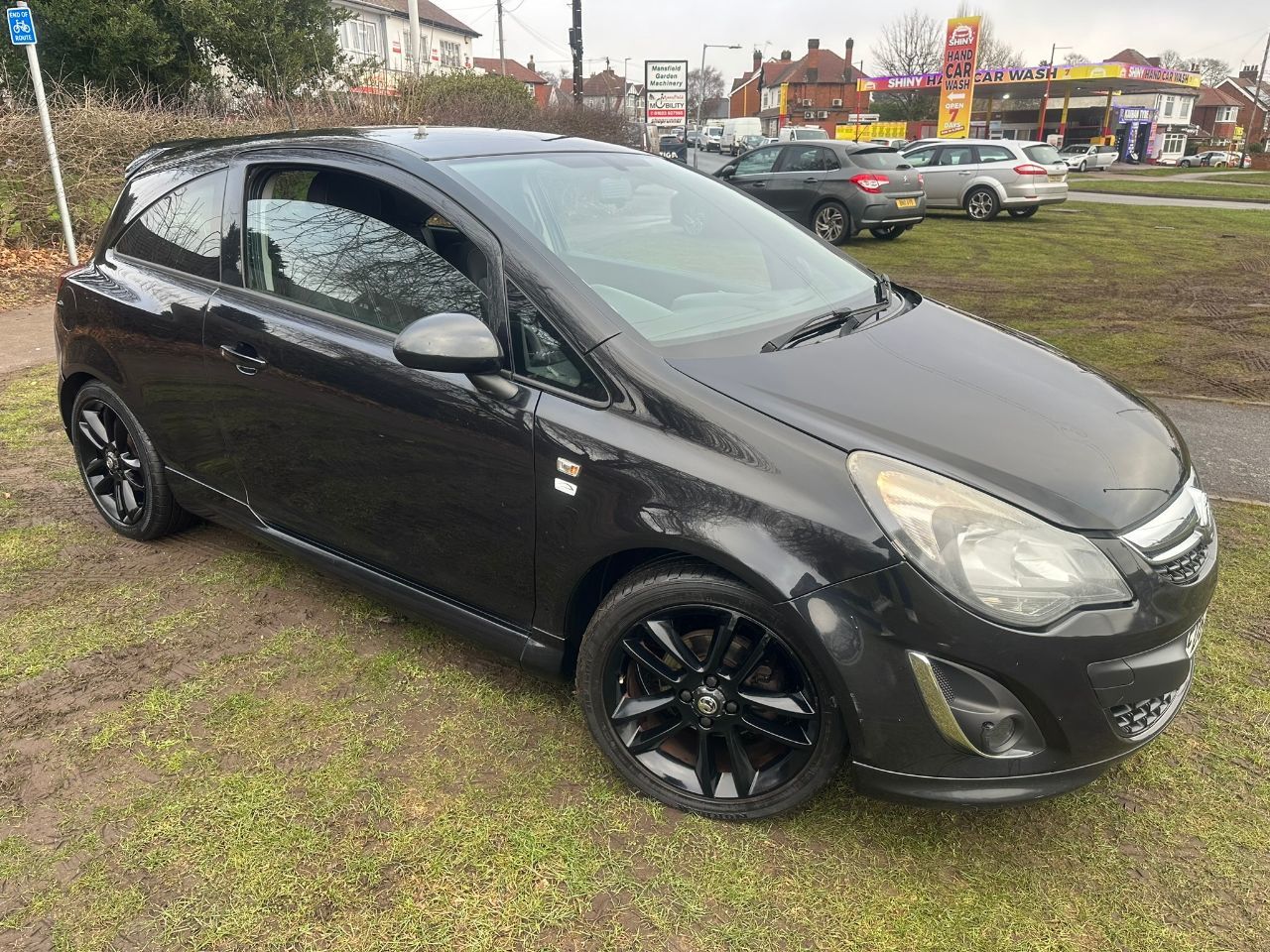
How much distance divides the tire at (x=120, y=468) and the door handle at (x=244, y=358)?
2.61ft

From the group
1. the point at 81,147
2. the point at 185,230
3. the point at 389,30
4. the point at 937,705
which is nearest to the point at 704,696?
the point at 937,705

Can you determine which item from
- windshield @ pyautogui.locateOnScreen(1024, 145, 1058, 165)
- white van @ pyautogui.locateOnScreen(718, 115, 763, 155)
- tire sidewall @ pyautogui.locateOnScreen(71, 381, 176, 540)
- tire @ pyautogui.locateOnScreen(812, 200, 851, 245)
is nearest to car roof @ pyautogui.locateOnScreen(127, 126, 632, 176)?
tire sidewall @ pyautogui.locateOnScreen(71, 381, 176, 540)

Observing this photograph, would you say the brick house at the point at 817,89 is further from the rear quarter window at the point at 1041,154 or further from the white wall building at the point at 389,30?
the rear quarter window at the point at 1041,154

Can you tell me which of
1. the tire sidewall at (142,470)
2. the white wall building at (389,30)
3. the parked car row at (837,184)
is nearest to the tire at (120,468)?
the tire sidewall at (142,470)

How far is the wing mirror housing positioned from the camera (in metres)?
2.31

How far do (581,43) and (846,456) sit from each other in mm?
23590

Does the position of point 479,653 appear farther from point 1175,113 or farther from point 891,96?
point 1175,113

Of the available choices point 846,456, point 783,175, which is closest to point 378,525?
point 846,456

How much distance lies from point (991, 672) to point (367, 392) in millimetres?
1831

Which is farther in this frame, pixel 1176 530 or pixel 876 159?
pixel 876 159

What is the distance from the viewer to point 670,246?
3051 mm

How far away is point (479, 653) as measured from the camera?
3.09 m

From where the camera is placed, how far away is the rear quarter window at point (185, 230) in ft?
10.4

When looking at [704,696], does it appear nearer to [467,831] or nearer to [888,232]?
[467,831]
